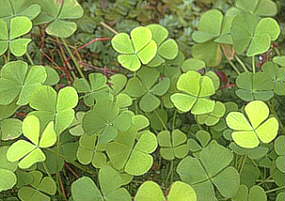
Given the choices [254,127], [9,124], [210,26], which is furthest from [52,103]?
[210,26]

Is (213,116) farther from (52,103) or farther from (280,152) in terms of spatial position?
(52,103)

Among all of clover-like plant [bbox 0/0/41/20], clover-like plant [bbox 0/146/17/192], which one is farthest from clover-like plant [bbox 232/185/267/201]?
clover-like plant [bbox 0/0/41/20]

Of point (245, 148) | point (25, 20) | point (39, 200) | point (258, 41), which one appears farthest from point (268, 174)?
point (25, 20)

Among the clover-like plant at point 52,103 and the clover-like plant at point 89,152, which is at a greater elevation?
the clover-like plant at point 52,103

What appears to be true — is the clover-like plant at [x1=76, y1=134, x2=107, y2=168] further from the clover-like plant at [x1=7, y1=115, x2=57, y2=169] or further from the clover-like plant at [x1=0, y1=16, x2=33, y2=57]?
the clover-like plant at [x1=0, y1=16, x2=33, y2=57]

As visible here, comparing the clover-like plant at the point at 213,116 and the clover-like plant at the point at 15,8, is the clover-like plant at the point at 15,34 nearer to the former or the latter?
the clover-like plant at the point at 15,8

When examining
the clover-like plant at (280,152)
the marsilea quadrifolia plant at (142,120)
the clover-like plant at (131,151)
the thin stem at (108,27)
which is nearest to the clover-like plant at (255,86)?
the marsilea quadrifolia plant at (142,120)

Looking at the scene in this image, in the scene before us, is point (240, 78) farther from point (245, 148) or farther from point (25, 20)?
point (25, 20)
